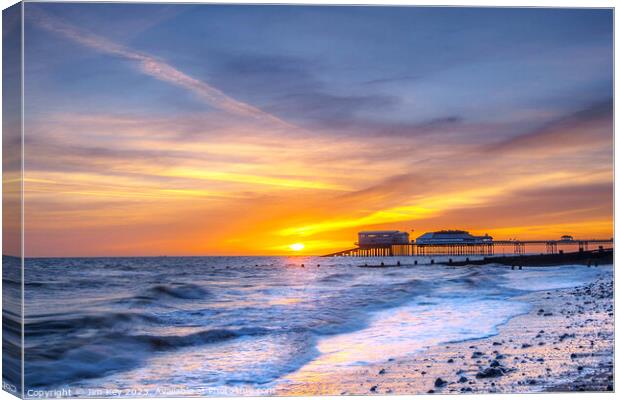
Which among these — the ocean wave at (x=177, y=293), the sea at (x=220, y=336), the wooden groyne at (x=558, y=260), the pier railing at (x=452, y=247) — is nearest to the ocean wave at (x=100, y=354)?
the sea at (x=220, y=336)

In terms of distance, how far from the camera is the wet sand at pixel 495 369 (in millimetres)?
5672

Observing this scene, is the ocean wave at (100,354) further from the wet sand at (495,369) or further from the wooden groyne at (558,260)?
the wooden groyne at (558,260)

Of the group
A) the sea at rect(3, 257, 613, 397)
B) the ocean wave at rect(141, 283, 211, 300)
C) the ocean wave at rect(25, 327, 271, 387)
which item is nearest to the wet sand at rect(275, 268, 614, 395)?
the sea at rect(3, 257, 613, 397)

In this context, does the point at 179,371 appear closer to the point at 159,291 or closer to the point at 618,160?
the point at 618,160

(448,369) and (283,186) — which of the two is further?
(283,186)

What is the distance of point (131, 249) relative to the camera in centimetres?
851

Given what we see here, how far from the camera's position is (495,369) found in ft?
19.1

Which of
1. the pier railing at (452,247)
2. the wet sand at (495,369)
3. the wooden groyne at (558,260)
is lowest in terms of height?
the wet sand at (495,369)

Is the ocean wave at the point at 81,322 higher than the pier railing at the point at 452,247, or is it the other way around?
the pier railing at the point at 452,247

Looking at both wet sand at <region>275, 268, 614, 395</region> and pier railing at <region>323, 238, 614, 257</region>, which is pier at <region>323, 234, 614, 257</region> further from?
wet sand at <region>275, 268, 614, 395</region>

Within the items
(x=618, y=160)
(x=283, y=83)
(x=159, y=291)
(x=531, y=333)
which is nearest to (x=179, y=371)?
(x=283, y=83)

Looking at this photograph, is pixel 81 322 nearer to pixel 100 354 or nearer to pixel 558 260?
pixel 100 354

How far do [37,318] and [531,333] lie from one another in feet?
17.4

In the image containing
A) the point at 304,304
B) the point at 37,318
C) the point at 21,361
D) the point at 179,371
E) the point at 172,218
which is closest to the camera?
the point at 21,361
